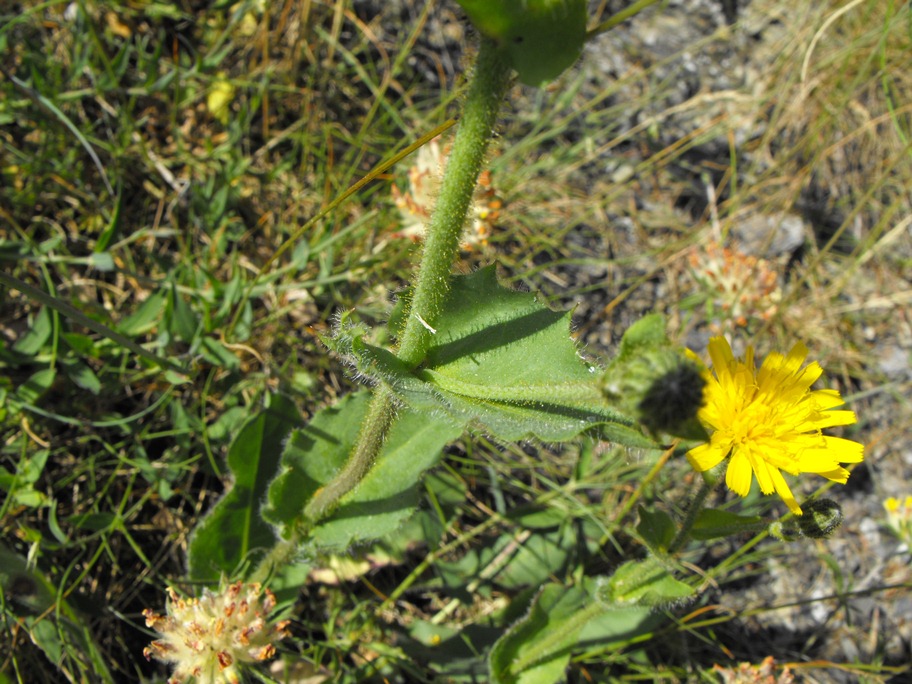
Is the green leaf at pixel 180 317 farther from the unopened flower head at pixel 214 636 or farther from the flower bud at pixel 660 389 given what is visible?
the flower bud at pixel 660 389

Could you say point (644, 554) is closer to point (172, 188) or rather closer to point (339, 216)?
point (339, 216)

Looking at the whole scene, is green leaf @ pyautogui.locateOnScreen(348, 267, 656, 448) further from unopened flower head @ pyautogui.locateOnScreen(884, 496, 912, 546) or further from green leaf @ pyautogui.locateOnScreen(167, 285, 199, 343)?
unopened flower head @ pyautogui.locateOnScreen(884, 496, 912, 546)

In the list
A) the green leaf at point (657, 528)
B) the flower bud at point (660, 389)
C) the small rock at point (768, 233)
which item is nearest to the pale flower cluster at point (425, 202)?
the green leaf at point (657, 528)

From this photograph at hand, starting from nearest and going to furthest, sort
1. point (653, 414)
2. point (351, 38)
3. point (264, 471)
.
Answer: point (653, 414) < point (264, 471) < point (351, 38)

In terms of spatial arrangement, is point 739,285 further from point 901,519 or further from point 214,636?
point 214,636

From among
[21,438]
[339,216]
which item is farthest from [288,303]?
[21,438]

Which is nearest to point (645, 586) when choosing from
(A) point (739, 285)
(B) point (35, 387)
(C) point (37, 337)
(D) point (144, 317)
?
(A) point (739, 285)
